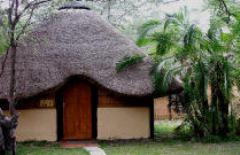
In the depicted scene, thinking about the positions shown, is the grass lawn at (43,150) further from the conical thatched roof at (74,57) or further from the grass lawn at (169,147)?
the conical thatched roof at (74,57)

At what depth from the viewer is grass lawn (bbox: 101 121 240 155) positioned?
1361 centimetres

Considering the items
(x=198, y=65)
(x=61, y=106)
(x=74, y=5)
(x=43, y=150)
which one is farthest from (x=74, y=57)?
(x=198, y=65)

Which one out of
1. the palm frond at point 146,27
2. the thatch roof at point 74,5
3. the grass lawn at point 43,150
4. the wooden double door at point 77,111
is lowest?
the grass lawn at point 43,150

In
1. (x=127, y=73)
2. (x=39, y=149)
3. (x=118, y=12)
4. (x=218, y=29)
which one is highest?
(x=118, y=12)

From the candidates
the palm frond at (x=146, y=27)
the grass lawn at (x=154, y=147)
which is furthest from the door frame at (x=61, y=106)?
the palm frond at (x=146, y=27)

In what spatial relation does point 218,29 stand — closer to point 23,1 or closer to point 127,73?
point 127,73

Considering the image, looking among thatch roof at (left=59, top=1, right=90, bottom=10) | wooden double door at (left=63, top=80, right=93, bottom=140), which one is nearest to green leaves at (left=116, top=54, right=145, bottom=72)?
wooden double door at (left=63, top=80, right=93, bottom=140)

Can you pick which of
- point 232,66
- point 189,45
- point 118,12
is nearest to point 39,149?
point 189,45

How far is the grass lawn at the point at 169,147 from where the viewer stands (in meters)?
13.6

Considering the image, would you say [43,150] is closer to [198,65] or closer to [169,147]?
[169,147]

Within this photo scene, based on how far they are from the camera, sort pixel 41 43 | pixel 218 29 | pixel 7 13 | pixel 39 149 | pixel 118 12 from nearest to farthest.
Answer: pixel 7 13 < pixel 39 149 < pixel 218 29 < pixel 41 43 < pixel 118 12

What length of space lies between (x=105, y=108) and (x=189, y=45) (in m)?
3.33

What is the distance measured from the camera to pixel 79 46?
16.6 metres

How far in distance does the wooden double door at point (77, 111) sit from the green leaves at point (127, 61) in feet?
3.94
